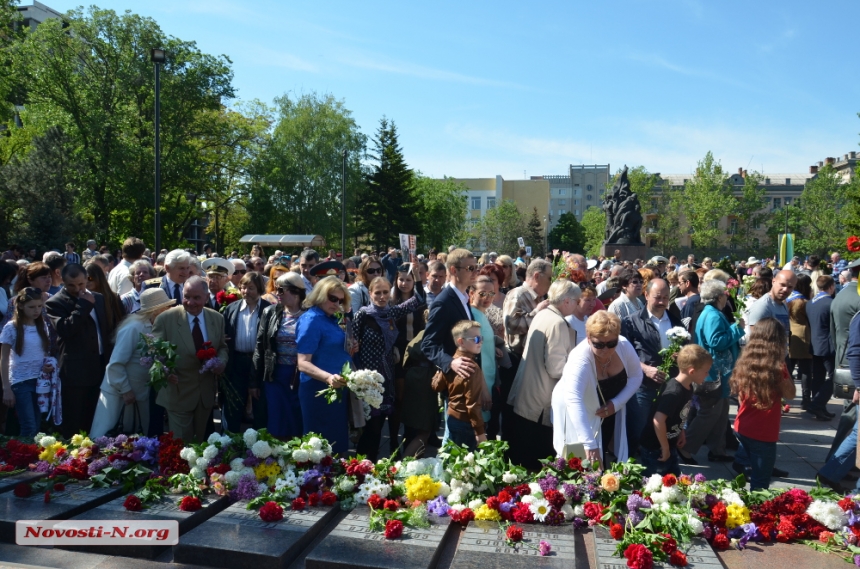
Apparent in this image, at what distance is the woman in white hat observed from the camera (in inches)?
229

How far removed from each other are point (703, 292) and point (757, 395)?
1769 mm

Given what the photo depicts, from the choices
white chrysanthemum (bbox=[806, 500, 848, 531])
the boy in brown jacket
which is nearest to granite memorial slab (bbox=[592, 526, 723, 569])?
white chrysanthemum (bbox=[806, 500, 848, 531])

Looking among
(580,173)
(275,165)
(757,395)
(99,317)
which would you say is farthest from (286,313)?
(580,173)

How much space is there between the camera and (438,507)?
4.29 m

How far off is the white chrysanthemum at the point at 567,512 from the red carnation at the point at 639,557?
639mm

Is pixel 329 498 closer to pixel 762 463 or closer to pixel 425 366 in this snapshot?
pixel 425 366

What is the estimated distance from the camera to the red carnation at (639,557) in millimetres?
3488

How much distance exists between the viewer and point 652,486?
4191 millimetres

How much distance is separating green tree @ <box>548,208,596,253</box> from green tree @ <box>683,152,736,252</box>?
3598 cm

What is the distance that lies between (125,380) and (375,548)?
123 inches

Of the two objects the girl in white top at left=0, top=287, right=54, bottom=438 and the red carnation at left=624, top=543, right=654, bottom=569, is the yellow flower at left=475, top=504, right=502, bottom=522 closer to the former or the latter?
the red carnation at left=624, top=543, right=654, bottom=569

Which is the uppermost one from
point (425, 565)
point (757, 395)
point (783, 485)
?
point (757, 395)

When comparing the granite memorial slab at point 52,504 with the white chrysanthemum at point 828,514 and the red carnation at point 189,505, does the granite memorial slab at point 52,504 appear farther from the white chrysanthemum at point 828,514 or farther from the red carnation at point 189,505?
the white chrysanthemum at point 828,514

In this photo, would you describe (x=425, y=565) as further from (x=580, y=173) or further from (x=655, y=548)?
(x=580, y=173)
